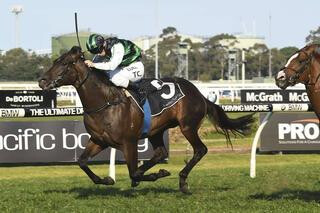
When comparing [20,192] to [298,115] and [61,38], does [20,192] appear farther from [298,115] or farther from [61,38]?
[61,38]

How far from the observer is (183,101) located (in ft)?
27.6

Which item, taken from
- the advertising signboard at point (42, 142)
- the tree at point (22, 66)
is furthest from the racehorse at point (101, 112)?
the tree at point (22, 66)

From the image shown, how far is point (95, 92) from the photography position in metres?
7.56

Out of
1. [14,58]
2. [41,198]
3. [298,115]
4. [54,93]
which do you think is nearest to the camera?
[41,198]

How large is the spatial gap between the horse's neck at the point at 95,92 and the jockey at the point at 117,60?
0.44 feet

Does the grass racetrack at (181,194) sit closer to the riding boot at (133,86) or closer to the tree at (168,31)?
the riding boot at (133,86)

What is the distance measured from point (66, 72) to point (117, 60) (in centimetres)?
60

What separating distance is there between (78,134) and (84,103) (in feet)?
17.8

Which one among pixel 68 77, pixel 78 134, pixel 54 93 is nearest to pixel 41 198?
pixel 68 77

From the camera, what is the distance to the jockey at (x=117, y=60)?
7.54 m

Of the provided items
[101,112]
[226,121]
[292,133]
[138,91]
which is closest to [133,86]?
[138,91]

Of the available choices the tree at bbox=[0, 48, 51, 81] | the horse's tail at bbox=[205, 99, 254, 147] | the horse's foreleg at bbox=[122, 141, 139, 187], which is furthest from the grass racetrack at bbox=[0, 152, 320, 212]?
the tree at bbox=[0, 48, 51, 81]

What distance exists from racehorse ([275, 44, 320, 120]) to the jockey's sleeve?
180cm

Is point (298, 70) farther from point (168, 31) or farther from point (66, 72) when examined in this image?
point (168, 31)
